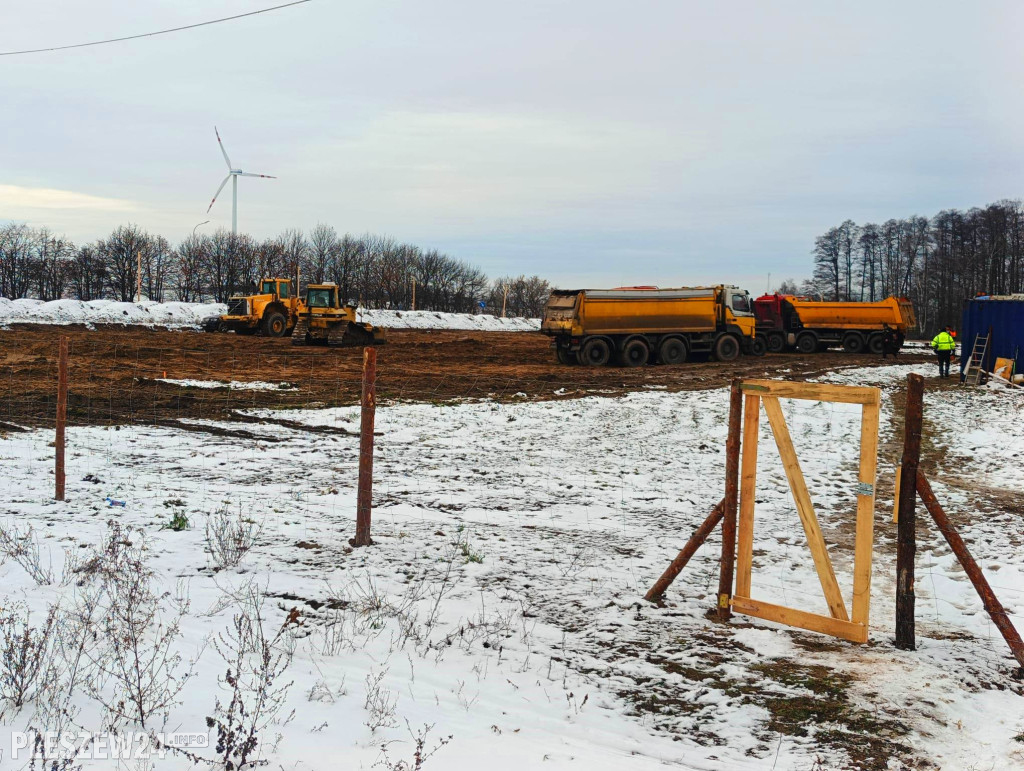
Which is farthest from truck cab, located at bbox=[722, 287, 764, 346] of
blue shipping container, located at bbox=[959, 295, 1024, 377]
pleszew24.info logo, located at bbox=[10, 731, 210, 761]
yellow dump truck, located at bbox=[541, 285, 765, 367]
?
pleszew24.info logo, located at bbox=[10, 731, 210, 761]

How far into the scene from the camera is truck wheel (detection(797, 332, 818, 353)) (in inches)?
1452

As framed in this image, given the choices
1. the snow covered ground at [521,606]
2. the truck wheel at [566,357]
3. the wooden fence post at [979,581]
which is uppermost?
the truck wheel at [566,357]

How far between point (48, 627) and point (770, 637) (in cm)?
449

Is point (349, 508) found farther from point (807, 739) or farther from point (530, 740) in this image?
point (807, 739)

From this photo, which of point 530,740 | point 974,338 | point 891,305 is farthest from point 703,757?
point 891,305

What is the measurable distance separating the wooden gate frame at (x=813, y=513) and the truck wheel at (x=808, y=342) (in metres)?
33.3

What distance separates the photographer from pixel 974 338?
25578 millimetres

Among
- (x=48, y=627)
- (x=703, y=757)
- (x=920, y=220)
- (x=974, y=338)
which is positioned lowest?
(x=703, y=757)

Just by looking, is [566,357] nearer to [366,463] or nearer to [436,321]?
[366,463]

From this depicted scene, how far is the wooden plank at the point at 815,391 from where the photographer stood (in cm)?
513

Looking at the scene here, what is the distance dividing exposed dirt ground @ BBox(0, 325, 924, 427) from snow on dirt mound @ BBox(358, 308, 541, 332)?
21.3 meters

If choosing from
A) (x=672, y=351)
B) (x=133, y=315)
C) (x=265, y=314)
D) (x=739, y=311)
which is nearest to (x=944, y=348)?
(x=739, y=311)

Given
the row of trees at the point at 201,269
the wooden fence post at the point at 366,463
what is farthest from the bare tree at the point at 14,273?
the wooden fence post at the point at 366,463

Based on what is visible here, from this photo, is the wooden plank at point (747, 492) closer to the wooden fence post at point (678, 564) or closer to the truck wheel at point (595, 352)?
the wooden fence post at point (678, 564)
